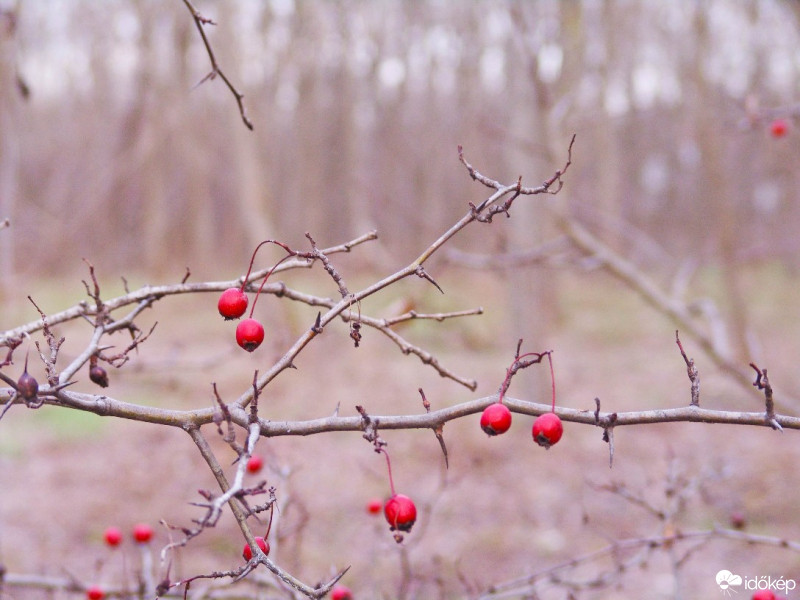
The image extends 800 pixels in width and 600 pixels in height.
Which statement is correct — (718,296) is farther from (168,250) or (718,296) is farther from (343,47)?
(168,250)

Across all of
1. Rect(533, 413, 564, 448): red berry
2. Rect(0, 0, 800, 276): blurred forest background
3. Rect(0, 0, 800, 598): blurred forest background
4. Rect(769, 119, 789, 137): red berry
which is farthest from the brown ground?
Rect(0, 0, 800, 276): blurred forest background

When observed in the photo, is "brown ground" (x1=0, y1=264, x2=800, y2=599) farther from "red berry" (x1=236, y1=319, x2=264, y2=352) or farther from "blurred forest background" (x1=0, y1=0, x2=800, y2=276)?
"blurred forest background" (x1=0, y1=0, x2=800, y2=276)

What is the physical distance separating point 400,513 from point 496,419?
0.27 meters

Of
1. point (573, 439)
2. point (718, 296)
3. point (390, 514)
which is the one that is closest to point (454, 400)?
point (573, 439)

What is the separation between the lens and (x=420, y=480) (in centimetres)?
601

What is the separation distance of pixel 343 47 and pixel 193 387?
42.0 feet

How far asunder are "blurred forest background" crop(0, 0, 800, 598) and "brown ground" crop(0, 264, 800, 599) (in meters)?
0.05

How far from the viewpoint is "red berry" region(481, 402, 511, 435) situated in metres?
1.11

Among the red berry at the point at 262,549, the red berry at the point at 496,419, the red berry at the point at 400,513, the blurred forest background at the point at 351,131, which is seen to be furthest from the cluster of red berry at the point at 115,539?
the blurred forest background at the point at 351,131

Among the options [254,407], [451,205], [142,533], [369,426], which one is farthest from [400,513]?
[451,205]

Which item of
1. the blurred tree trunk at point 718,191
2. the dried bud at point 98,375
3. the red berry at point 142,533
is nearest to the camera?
the dried bud at point 98,375

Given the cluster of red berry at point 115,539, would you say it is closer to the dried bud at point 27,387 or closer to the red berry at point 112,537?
the red berry at point 112,537

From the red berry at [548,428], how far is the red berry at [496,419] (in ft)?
0.16

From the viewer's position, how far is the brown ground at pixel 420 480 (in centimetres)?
417
